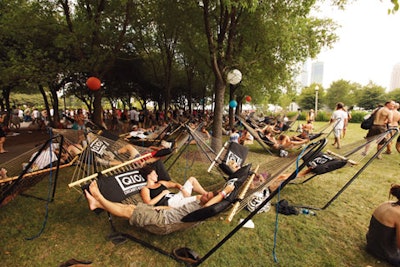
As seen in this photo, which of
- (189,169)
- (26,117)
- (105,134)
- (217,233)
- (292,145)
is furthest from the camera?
(26,117)

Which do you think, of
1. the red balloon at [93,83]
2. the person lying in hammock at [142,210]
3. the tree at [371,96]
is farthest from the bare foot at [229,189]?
the tree at [371,96]

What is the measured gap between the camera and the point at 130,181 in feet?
10.00

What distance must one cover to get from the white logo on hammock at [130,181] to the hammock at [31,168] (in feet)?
3.30

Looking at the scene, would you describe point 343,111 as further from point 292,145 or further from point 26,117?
point 26,117

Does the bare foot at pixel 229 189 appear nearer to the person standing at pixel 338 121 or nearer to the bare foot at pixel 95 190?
the bare foot at pixel 95 190

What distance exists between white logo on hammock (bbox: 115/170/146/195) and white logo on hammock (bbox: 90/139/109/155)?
935mm

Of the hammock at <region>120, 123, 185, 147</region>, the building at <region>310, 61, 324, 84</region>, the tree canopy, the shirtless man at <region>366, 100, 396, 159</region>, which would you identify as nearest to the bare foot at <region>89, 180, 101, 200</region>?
the hammock at <region>120, 123, 185, 147</region>

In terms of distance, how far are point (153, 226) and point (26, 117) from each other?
2296 cm

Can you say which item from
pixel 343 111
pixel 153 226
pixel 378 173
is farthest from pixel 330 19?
pixel 153 226

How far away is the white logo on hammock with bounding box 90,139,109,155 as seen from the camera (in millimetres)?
3630

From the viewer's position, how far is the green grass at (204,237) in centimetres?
237

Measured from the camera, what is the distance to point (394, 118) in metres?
5.84

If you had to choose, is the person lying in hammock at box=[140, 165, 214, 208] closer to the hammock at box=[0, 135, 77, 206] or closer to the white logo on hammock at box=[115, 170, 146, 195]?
the white logo on hammock at box=[115, 170, 146, 195]

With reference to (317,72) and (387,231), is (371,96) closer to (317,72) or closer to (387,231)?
(387,231)
